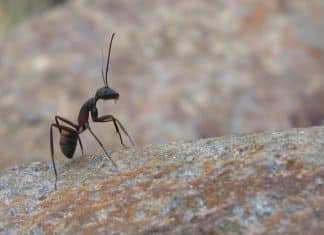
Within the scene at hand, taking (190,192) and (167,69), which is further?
(167,69)

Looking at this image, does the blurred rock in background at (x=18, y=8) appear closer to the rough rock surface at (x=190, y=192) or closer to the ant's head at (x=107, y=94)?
the ant's head at (x=107, y=94)

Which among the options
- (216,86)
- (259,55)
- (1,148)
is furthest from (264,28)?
(1,148)

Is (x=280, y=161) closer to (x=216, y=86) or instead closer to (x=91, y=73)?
(x=216, y=86)

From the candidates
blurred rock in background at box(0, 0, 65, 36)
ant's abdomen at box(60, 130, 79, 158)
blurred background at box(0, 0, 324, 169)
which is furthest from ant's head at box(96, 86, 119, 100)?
blurred rock in background at box(0, 0, 65, 36)

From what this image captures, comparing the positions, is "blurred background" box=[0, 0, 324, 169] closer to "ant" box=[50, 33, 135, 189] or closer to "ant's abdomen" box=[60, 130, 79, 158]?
"ant" box=[50, 33, 135, 189]

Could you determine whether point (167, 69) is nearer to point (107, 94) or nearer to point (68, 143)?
point (107, 94)

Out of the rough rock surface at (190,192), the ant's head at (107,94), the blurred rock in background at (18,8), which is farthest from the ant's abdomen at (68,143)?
the blurred rock in background at (18,8)

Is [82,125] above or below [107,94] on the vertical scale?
below

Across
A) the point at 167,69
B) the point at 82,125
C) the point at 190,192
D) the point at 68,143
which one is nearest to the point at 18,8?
the point at 167,69
